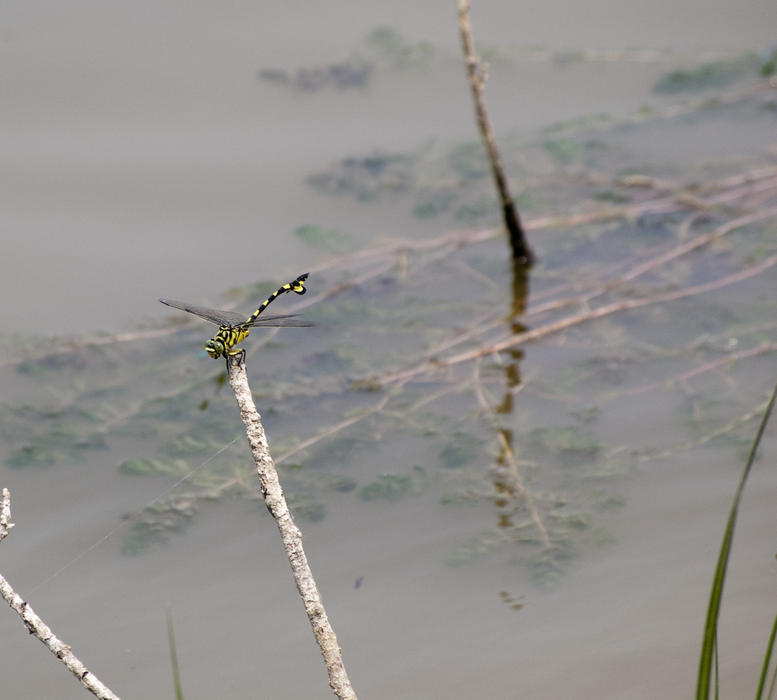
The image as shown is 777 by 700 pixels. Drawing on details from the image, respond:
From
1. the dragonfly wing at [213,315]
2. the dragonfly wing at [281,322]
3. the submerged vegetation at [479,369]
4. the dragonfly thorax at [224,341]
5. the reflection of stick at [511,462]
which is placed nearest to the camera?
the dragonfly thorax at [224,341]

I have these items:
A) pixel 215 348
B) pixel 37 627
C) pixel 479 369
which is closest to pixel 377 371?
pixel 479 369

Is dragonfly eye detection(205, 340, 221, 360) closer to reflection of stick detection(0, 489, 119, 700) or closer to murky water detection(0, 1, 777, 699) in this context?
reflection of stick detection(0, 489, 119, 700)

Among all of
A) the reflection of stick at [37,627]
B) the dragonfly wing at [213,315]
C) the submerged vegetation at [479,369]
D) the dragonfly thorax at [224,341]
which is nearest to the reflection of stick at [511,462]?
the submerged vegetation at [479,369]

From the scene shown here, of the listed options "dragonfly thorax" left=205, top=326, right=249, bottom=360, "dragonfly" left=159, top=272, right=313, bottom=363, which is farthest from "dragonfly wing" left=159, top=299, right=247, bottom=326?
"dragonfly thorax" left=205, top=326, right=249, bottom=360

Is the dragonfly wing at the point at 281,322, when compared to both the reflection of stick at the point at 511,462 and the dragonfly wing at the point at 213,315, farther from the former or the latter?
the reflection of stick at the point at 511,462

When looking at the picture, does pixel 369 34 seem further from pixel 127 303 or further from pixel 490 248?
pixel 127 303
